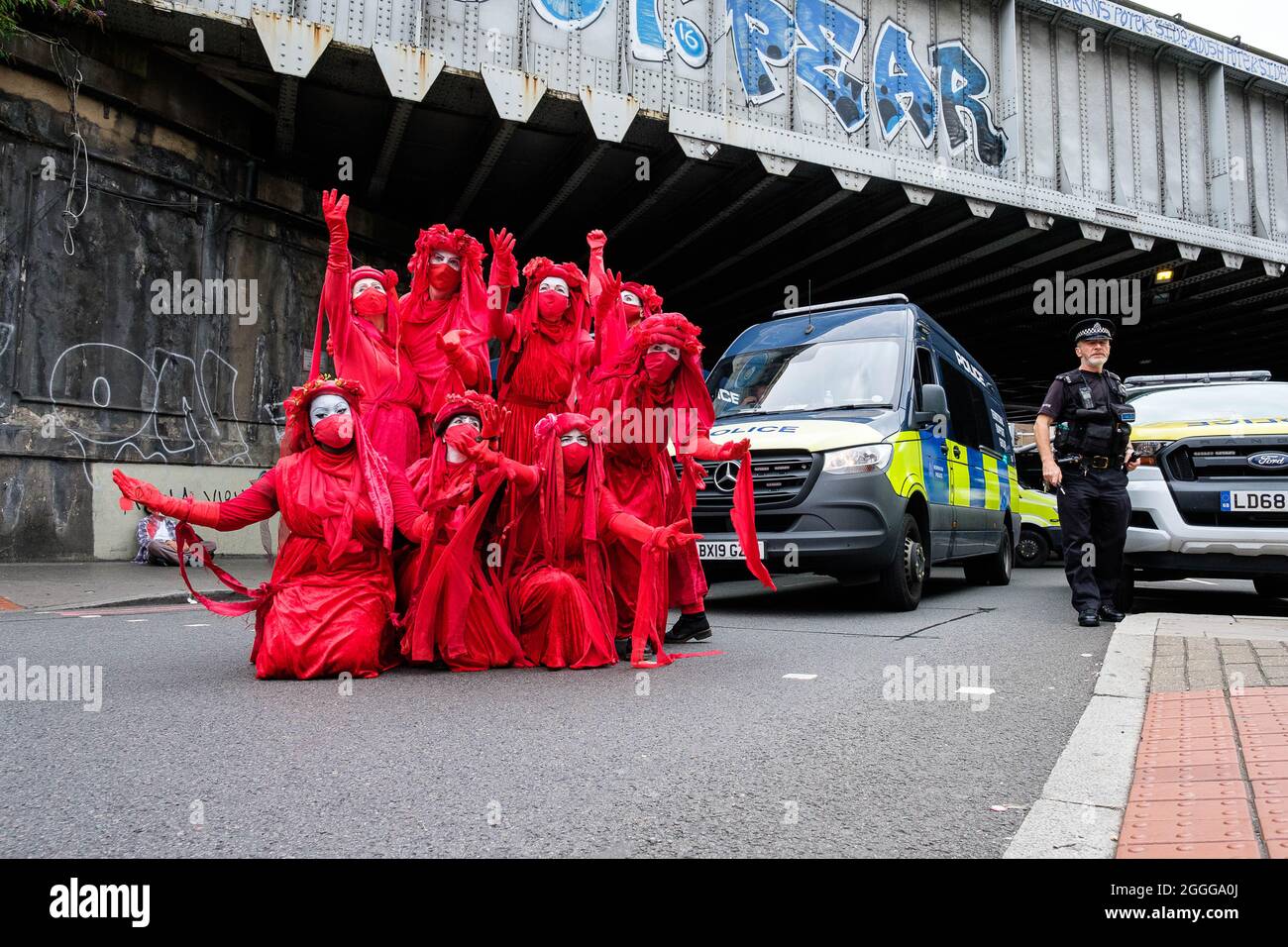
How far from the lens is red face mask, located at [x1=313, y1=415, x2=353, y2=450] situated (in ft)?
14.6

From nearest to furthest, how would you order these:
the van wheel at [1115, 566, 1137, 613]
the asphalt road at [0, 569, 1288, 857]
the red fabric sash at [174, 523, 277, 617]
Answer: the asphalt road at [0, 569, 1288, 857] → the red fabric sash at [174, 523, 277, 617] → the van wheel at [1115, 566, 1137, 613]

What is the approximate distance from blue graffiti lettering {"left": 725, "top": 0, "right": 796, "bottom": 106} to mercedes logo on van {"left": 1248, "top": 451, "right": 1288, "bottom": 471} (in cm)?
765

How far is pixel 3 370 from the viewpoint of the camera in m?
8.98

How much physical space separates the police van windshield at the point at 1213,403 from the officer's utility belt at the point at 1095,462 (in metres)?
1.16

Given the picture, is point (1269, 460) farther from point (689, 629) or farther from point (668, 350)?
point (668, 350)

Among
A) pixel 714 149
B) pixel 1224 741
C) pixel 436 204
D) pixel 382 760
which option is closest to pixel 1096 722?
pixel 1224 741

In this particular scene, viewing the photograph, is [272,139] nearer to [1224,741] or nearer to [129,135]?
[129,135]

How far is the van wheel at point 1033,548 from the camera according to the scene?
541 inches

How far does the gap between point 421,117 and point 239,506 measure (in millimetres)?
8018

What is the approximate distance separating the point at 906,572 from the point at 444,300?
3874mm
